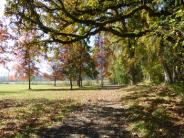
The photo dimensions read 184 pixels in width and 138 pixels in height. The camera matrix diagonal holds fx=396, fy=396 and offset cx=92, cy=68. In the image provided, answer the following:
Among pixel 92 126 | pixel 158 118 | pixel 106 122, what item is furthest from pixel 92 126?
pixel 158 118

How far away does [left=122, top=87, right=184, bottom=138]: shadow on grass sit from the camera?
14945mm

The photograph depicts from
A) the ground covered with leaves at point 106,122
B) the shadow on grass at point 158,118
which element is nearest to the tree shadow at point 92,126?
the ground covered with leaves at point 106,122

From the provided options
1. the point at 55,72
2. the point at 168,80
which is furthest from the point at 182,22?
the point at 55,72

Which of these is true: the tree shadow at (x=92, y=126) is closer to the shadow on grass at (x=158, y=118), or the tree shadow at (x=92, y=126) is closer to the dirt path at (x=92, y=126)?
the dirt path at (x=92, y=126)

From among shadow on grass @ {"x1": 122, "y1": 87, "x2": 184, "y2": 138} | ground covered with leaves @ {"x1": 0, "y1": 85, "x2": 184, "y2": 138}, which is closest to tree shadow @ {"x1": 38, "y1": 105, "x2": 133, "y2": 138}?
ground covered with leaves @ {"x1": 0, "y1": 85, "x2": 184, "y2": 138}

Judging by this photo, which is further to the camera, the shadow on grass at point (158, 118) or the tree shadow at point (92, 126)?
the tree shadow at point (92, 126)

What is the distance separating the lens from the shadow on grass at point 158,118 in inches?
588

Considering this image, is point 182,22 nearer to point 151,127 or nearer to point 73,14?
point 151,127

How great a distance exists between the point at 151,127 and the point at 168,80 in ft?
84.3

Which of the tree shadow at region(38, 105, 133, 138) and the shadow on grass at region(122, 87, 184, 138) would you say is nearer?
the shadow on grass at region(122, 87, 184, 138)

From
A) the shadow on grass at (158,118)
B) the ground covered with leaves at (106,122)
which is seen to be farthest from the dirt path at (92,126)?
the shadow on grass at (158,118)

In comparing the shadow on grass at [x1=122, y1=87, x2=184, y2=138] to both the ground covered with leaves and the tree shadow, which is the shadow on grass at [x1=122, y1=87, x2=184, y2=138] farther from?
the tree shadow

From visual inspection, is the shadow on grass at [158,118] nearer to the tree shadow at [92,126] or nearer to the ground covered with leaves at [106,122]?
the ground covered with leaves at [106,122]

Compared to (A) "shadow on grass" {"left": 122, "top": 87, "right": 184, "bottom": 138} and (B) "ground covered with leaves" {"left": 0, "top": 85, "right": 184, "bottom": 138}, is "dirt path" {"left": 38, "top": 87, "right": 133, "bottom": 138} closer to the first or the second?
(B) "ground covered with leaves" {"left": 0, "top": 85, "right": 184, "bottom": 138}
